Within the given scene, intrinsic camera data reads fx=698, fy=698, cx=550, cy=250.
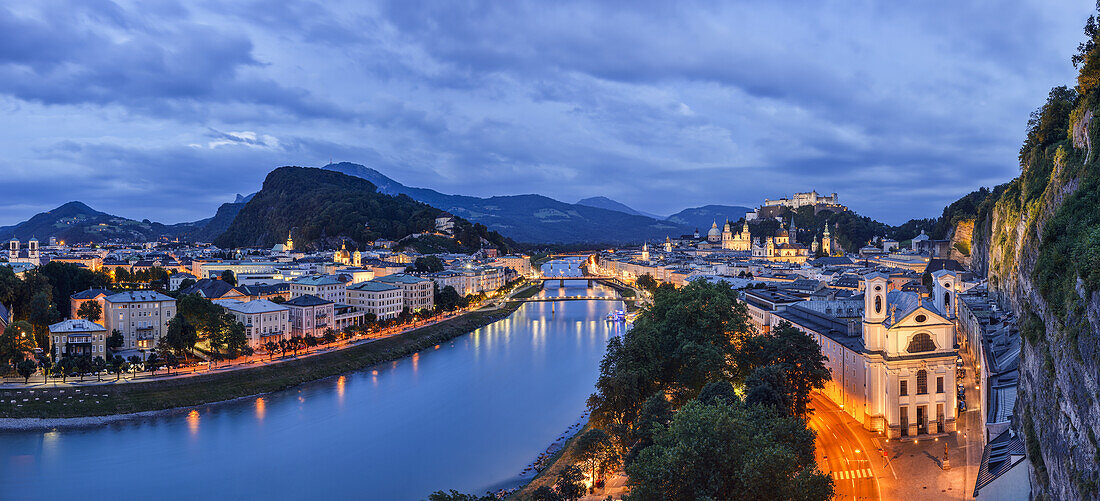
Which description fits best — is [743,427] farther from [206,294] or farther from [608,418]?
[206,294]

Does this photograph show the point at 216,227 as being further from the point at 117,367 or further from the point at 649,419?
the point at 649,419

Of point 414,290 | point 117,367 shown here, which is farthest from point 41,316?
point 414,290

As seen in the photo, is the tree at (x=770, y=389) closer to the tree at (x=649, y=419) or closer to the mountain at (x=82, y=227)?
the tree at (x=649, y=419)

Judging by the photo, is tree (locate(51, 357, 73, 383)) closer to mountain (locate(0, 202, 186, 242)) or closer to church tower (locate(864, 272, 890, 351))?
church tower (locate(864, 272, 890, 351))

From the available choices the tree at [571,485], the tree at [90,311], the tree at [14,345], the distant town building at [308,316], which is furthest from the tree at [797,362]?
the tree at [90,311]

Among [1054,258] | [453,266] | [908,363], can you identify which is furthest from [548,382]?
[453,266]

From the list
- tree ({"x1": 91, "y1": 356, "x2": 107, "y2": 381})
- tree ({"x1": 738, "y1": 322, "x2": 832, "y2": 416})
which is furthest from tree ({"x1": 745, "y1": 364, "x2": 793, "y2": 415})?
tree ({"x1": 91, "y1": 356, "x2": 107, "y2": 381})
